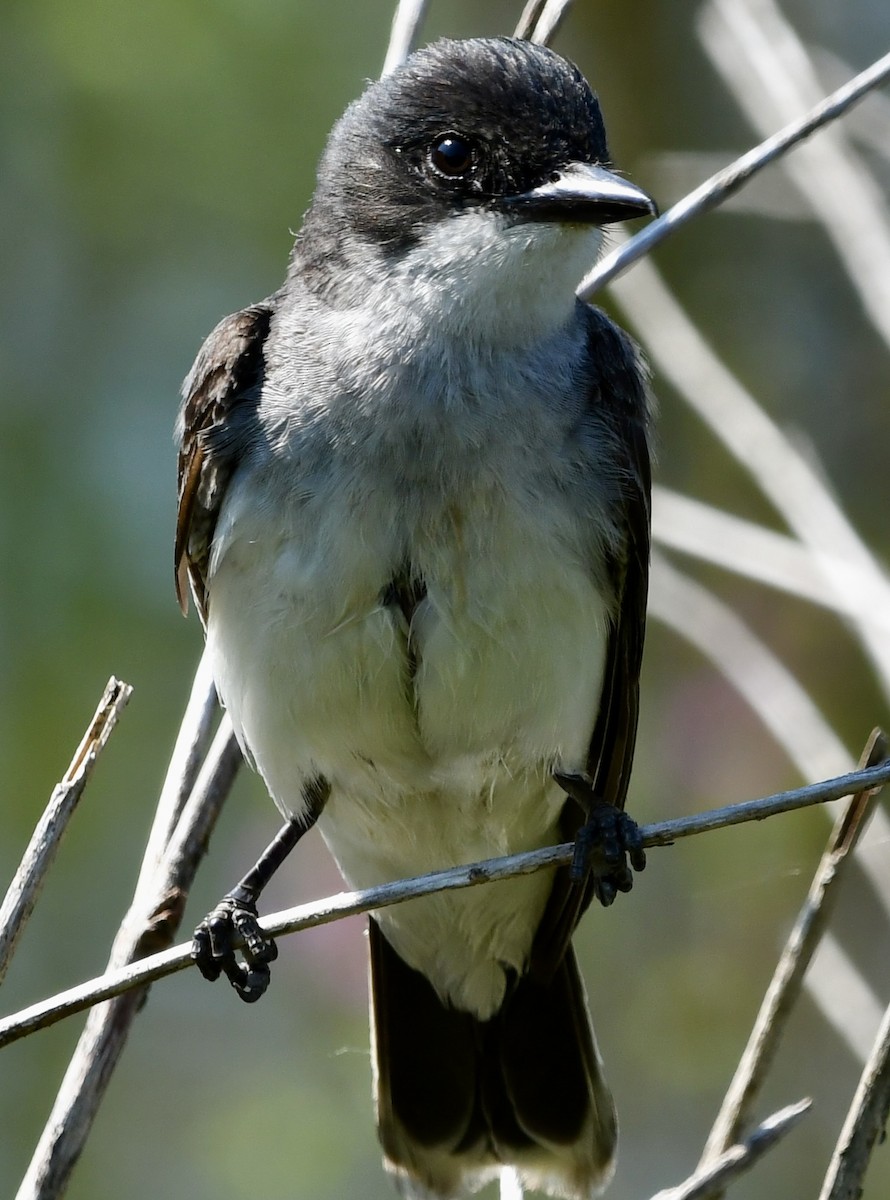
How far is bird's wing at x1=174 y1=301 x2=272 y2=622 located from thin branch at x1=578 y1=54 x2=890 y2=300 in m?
0.80

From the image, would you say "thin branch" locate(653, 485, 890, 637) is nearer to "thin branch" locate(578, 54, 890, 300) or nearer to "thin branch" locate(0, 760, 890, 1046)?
"thin branch" locate(578, 54, 890, 300)

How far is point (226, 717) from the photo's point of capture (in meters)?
3.79

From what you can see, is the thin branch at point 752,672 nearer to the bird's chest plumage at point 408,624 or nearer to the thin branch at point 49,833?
the bird's chest plumage at point 408,624

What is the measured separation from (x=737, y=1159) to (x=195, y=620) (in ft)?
12.3

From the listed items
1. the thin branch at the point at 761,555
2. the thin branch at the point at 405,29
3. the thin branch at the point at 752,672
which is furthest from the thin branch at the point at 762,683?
the thin branch at the point at 405,29

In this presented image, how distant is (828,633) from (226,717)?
2961mm

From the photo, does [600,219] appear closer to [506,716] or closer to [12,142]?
[506,716]

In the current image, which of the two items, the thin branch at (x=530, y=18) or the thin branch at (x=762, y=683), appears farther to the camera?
the thin branch at (x=530, y=18)

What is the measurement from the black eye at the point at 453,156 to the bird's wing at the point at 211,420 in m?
0.58

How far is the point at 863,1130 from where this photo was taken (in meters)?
2.75

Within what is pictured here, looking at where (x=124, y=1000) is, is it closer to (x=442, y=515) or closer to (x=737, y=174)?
(x=442, y=515)

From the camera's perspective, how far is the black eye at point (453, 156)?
3.62 metres

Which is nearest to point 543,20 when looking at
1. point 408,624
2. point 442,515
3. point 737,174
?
point 737,174

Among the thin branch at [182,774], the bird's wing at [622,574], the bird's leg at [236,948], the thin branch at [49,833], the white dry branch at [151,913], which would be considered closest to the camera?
the thin branch at [49,833]
